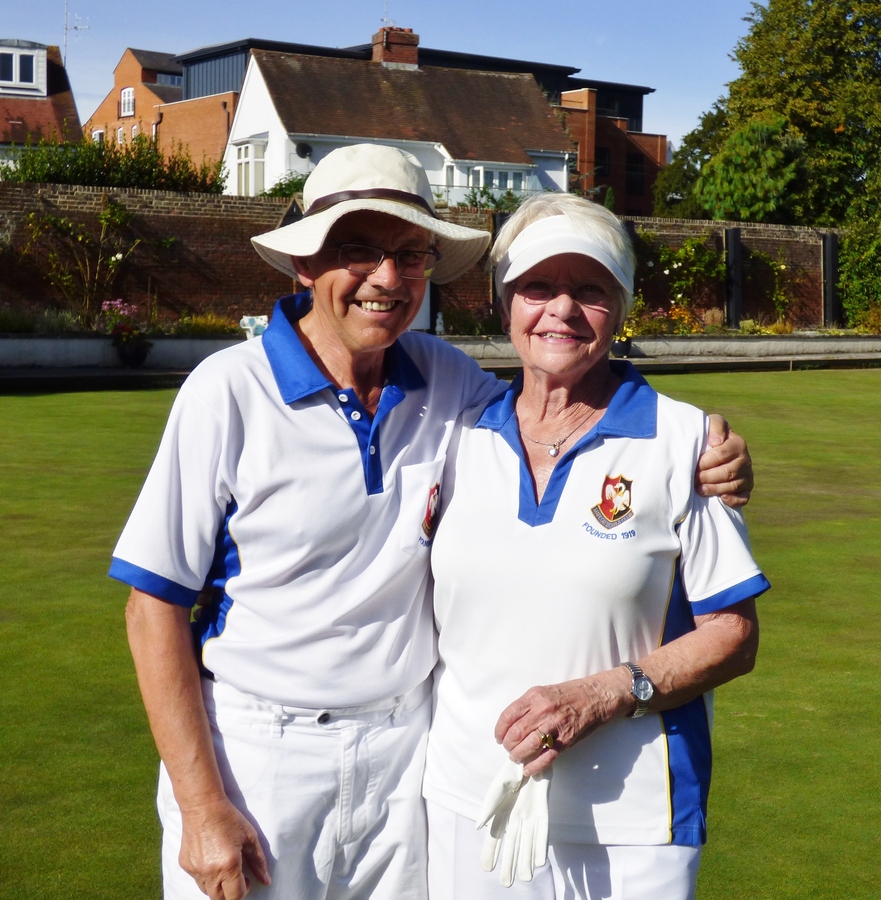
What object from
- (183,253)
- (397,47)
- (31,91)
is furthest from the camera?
(31,91)

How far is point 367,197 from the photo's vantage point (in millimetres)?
2068

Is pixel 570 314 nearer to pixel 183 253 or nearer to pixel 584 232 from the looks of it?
pixel 584 232

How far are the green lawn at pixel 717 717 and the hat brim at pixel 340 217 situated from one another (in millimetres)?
1785

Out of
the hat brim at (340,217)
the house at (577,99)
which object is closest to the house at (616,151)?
the house at (577,99)

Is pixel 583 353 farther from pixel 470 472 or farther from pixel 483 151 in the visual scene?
pixel 483 151

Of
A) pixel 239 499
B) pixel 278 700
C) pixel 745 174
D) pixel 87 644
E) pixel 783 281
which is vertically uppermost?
pixel 745 174

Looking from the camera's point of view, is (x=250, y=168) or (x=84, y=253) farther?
(x=250, y=168)

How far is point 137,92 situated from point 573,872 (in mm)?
64717

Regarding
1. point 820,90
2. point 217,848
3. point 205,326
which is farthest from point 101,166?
point 820,90

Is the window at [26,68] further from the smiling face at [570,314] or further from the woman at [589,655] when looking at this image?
the woman at [589,655]

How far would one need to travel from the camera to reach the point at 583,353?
7.00 ft

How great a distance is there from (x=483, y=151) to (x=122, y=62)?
→ 33.8m

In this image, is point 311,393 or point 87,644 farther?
point 87,644

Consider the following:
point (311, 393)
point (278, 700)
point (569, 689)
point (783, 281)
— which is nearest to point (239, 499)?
point (311, 393)
